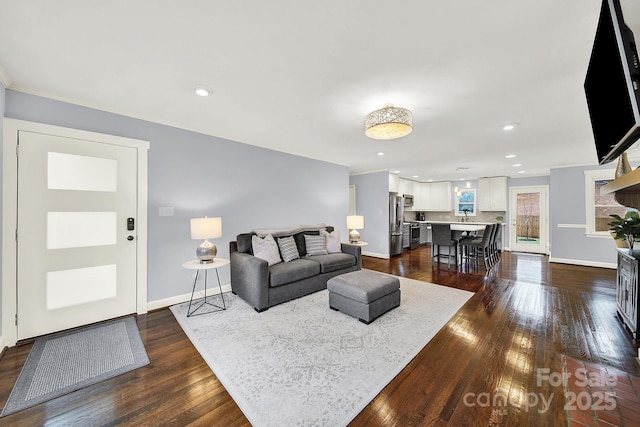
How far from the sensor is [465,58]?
1.88 m

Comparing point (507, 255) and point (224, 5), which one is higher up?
point (224, 5)

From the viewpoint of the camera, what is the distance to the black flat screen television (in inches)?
39.3

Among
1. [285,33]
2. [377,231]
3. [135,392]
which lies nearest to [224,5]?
[285,33]

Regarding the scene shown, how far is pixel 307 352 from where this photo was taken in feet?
7.07

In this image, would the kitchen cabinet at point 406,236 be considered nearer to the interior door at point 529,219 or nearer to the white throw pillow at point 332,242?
the interior door at point 529,219

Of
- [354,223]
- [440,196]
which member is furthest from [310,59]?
[440,196]

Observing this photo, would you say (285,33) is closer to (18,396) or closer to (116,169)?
(116,169)

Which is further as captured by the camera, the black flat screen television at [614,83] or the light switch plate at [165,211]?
the light switch plate at [165,211]

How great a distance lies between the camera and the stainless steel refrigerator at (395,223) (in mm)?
6645

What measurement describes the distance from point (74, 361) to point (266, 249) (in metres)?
2.10

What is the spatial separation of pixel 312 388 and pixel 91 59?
10.1 ft

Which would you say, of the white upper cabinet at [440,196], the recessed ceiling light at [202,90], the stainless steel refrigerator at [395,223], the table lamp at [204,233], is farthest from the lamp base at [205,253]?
the white upper cabinet at [440,196]

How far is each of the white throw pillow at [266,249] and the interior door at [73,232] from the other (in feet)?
4.80

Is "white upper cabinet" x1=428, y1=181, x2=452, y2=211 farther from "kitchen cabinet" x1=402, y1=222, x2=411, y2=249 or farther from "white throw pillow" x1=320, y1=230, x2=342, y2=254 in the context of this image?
"white throw pillow" x1=320, y1=230, x2=342, y2=254
